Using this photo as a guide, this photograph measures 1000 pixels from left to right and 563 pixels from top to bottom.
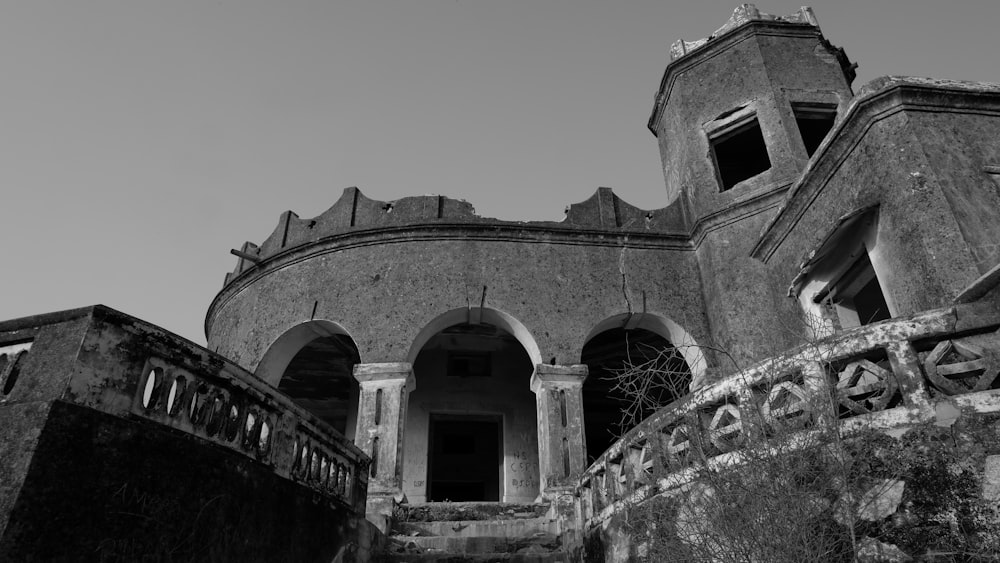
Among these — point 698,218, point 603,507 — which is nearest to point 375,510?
point 603,507

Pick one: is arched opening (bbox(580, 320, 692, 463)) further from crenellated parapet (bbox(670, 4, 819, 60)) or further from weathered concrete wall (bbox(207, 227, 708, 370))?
crenellated parapet (bbox(670, 4, 819, 60))

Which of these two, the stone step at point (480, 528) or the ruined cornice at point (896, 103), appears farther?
the stone step at point (480, 528)

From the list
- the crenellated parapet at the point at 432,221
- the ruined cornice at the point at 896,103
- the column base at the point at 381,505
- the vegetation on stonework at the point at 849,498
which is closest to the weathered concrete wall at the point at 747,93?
the crenellated parapet at the point at 432,221

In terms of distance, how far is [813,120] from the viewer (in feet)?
35.2

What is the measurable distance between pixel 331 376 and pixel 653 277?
22.1 feet

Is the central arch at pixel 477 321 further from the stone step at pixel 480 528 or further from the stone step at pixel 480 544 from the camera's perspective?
the stone step at pixel 480 544

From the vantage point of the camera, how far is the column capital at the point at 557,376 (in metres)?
8.87

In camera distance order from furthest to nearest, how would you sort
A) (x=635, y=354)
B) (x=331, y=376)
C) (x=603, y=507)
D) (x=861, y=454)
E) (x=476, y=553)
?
(x=331, y=376)
(x=635, y=354)
(x=476, y=553)
(x=603, y=507)
(x=861, y=454)

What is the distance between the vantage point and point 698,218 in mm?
10180

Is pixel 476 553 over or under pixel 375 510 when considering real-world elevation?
under

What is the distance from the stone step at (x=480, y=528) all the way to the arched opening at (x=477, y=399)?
353 centimetres

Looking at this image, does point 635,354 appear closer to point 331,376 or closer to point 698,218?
point 698,218

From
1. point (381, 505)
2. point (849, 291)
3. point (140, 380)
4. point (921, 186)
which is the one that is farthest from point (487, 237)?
point (140, 380)

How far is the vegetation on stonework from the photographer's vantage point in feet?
9.41
